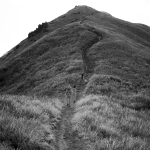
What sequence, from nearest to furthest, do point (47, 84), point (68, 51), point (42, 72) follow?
point (47, 84)
point (42, 72)
point (68, 51)

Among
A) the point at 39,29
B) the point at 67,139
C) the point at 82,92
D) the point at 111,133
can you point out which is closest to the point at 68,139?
the point at 67,139

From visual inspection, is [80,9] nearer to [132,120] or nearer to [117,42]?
[117,42]

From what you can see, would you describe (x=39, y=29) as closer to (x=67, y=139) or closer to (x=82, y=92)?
(x=82, y=92)

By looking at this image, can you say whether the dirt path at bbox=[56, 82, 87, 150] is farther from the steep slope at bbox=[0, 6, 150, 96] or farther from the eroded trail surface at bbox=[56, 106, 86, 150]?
the steep slope at bbox=[0, 6, 150, 96]

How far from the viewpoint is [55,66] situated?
3331 centimetres

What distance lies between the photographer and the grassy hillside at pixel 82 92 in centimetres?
627

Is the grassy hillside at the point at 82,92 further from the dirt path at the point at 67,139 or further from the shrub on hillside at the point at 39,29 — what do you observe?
the shrub on hillside at the point at 39,29

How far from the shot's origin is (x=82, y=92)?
65.4 feet

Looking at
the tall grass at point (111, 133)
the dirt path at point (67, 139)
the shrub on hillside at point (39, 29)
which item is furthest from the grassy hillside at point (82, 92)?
the shrub on hillside at point (39, 29)

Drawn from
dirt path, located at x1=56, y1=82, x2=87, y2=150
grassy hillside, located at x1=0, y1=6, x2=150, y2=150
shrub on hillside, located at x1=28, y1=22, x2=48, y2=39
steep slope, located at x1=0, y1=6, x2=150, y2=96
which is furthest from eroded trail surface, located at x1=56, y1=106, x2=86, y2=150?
shrub on hillside, located at x1=28, y1=22, x2=48, y2=39

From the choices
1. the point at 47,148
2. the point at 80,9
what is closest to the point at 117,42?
the point at 47,148

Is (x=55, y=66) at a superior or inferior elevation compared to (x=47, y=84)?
superior

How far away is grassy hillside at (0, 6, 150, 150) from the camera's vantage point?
20.6ft

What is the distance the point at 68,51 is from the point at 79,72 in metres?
13.3
